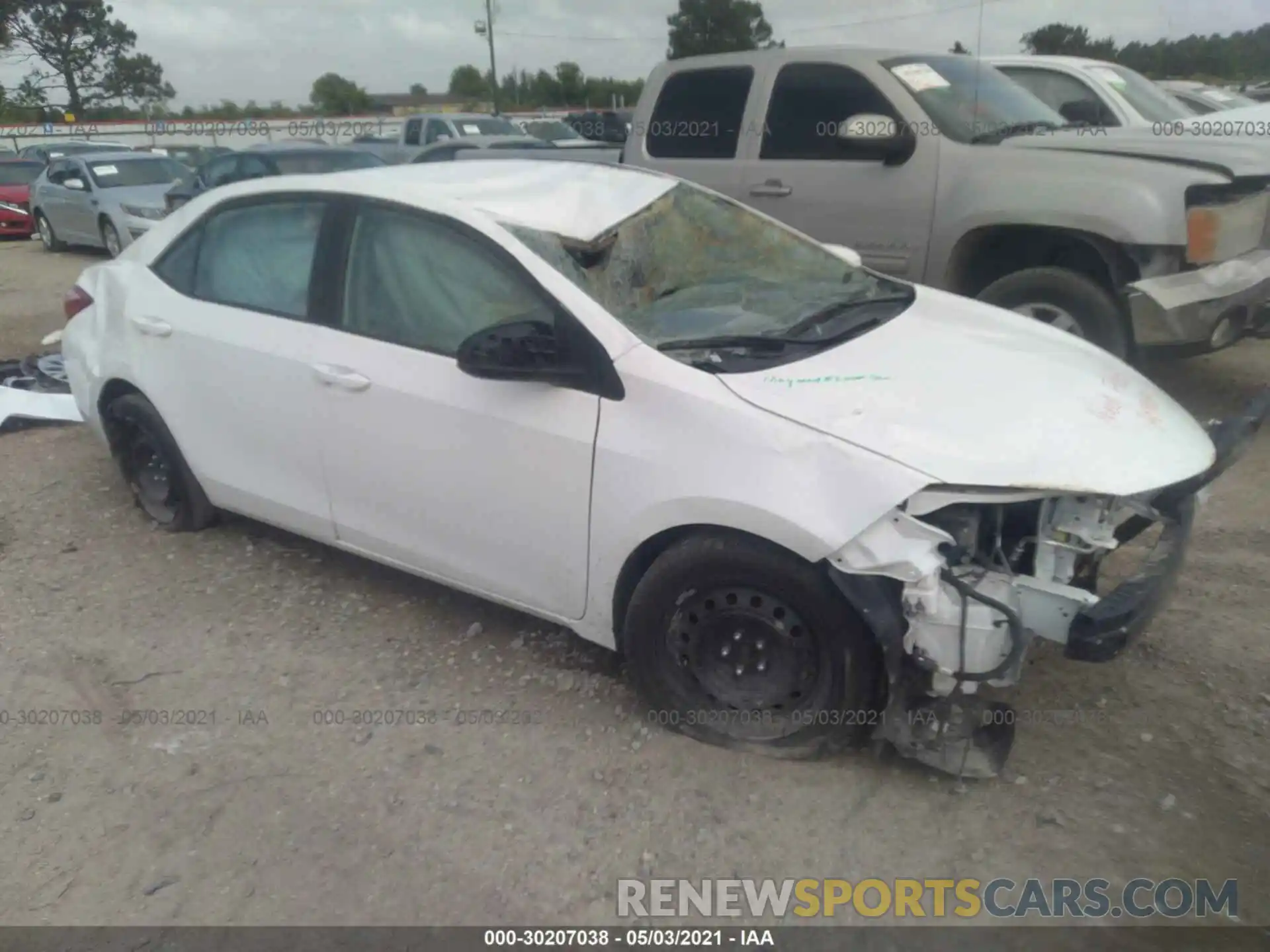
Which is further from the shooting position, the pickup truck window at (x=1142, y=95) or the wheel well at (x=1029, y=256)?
the pickup truck window at (x=1142, y=95)

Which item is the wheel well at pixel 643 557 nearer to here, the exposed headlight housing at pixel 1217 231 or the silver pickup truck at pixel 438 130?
the exposed headlight housing at pixel 1217 231

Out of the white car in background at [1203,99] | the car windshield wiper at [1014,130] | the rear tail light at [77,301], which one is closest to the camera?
the rear tail light at [77,301]

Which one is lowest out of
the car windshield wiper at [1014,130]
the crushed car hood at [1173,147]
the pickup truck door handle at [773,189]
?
the pickup truck door handle at [773,189]

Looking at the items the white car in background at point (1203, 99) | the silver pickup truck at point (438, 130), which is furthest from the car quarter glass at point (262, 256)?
the silver pickup truck at point (438, 130)

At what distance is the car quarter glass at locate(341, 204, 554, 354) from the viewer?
338cm

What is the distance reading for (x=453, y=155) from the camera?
32.8 feet

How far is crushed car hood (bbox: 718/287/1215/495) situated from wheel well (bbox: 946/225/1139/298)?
2203 millimetres

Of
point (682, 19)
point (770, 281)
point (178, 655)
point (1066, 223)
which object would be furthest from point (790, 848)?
point (682, 19)

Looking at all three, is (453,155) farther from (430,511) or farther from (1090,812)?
(1090,812)

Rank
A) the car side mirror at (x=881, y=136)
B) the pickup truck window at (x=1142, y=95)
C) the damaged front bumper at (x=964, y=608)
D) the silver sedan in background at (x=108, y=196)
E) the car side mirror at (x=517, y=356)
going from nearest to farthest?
the damaged front bumper at (x=964, y=608), the car side mirror at (x=517, y=356), the car side mirror at (x=881, y=136), the pickup truck window at (x=1142, y=95), the silver sedan in background at (x=108, y=196)

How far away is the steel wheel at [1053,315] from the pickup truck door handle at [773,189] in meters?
1.59

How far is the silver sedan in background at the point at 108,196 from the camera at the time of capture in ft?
43.7

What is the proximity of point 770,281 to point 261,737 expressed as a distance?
7.60 feet

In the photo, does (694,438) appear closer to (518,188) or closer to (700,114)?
(518,188)
